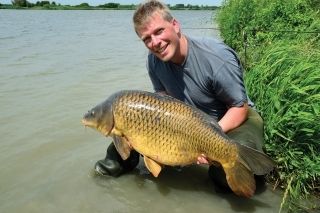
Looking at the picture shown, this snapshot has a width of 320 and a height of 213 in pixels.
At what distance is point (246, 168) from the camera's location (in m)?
2.13

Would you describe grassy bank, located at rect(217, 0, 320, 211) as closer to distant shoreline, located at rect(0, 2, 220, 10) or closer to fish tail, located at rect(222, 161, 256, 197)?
fish tail, located at rect(222, 161, 256, 197)

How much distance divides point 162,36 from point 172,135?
73 cm

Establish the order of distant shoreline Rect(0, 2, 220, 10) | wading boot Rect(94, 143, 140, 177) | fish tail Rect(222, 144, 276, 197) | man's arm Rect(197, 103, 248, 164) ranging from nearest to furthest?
fish tail Rect(222, 144, 276, 197), man's arm Rect(197, 103, 248, 164), wading boot Rect(94, 143, 140, 177), distant shoreline Rect(0, 2, 220, 10)

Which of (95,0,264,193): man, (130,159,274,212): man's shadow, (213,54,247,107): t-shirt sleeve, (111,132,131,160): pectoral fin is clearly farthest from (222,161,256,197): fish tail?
(111,132,131,160): pectoral fin

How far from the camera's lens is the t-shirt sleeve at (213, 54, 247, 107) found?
242 centimetres

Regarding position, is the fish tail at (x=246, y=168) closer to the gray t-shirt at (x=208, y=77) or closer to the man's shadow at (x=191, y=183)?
the man's shadow at (x=191, y=183)

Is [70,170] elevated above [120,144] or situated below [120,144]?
below

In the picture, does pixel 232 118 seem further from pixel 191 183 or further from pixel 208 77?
pixel 191 183

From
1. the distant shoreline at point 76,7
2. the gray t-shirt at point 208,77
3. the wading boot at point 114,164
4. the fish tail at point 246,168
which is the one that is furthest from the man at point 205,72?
the distant shoreline at point 76,7

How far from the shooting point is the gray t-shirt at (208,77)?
243cm

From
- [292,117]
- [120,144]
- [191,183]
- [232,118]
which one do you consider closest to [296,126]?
[292,117]

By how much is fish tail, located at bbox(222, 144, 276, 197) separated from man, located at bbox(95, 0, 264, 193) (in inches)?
8.9

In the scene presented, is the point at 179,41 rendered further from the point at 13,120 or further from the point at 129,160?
the point at 13,120

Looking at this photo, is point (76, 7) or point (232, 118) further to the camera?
point (76, 7)
